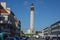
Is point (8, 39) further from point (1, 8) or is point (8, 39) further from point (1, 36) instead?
point (1, 8)

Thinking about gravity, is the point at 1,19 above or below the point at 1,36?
above

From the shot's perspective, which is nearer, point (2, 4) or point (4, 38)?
point (4, 38)

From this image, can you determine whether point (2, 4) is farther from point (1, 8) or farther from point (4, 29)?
point (4, 29)

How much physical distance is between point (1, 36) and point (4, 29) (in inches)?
1683

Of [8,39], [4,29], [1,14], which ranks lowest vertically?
[8,39]

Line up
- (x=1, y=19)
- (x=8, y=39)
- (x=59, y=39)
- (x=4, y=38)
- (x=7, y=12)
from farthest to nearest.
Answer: (x=7, y=12), (x=1, y=19), (x=59, y=39), (x=4, y=38), (x=8, y=39)

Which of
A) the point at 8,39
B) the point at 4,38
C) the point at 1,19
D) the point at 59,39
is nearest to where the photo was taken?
the point at 8,39

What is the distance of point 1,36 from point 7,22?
43.8 m

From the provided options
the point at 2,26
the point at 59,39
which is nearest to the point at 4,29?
the point at 2,26

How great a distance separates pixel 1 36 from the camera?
4450 centimetres

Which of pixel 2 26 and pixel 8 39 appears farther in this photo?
pixel 2 26

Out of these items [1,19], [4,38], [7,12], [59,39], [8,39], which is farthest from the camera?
[7,12]

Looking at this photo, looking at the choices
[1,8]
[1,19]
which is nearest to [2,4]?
[1,8]

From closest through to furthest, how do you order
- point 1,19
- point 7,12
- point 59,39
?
point 59,39
point 1,19
point 7,12
